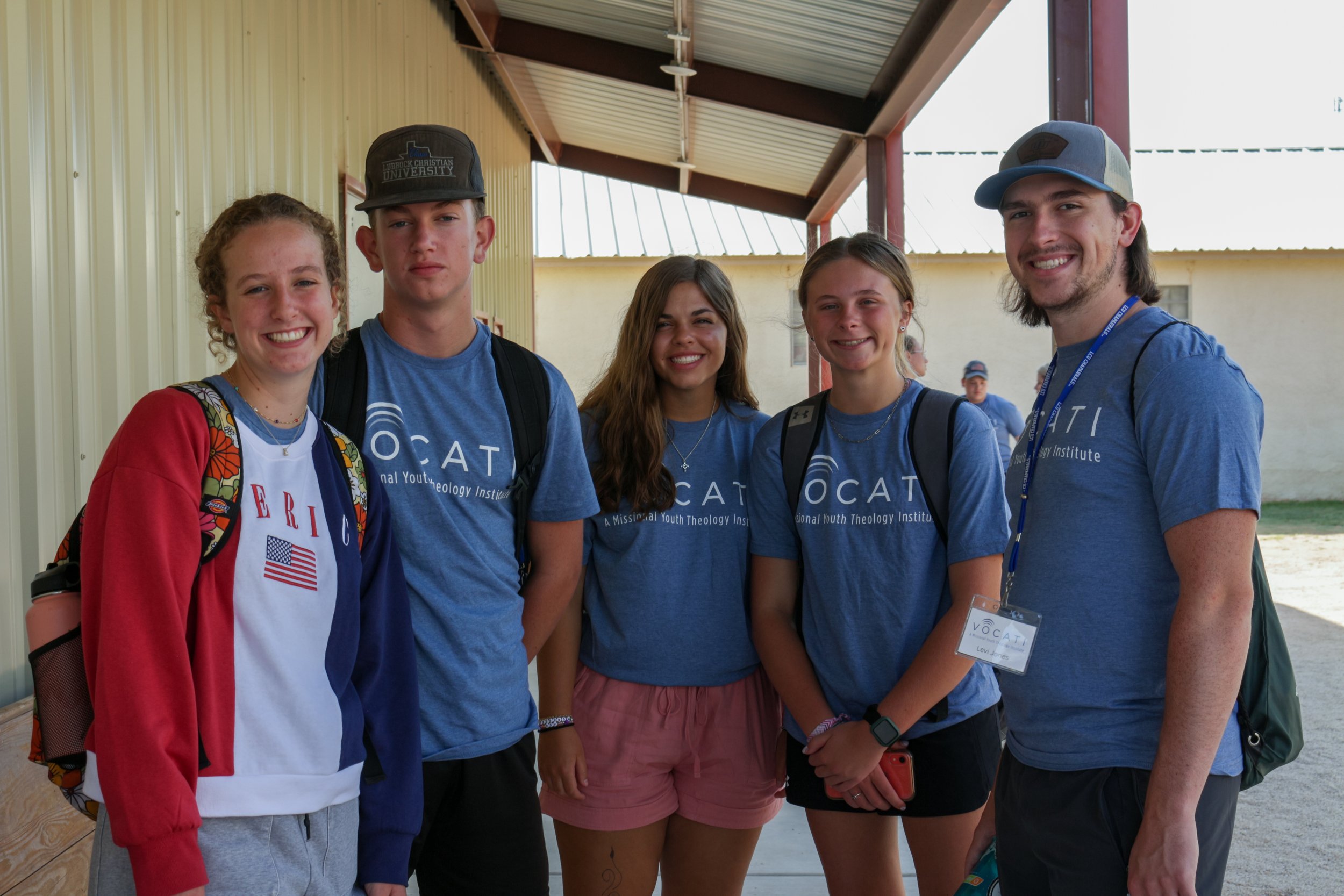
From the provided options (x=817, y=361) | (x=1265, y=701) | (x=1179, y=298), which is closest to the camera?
(x=1265, y=701)

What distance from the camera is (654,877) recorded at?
8.30 feet

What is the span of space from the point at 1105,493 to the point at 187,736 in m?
1.46

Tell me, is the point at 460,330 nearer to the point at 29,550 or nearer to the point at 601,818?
the point at 601,818

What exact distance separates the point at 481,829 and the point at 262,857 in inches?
25.7

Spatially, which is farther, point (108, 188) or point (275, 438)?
point (108, 188)

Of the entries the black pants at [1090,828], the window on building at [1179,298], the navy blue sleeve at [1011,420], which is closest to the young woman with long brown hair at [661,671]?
the black pants at [1090,828]

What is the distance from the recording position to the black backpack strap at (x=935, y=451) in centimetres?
232

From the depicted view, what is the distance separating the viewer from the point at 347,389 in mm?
2020

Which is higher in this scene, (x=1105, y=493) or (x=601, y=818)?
(x=1105, y=493)

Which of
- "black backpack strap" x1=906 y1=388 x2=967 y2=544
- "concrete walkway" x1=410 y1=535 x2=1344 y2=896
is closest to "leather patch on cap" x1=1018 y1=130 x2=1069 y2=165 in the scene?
Result: "black backpack strap" x1=906 y1=388 x2=967 y2=544

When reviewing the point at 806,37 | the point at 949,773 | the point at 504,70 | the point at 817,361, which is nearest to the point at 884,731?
the point at 949,773

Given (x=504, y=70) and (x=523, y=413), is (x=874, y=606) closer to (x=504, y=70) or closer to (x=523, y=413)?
(x=523, y=413)

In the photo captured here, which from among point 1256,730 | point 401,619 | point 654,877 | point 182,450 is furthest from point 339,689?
point 1256,730

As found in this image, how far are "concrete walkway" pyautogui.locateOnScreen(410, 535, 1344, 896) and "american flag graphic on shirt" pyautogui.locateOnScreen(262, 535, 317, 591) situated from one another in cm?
247
